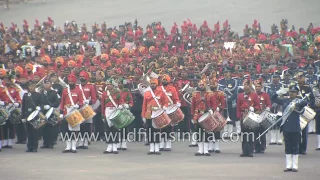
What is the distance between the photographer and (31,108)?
906 inches

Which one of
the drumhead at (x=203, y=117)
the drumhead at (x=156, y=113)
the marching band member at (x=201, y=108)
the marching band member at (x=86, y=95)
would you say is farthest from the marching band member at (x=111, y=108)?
the drumhead at (x=203, y=117)

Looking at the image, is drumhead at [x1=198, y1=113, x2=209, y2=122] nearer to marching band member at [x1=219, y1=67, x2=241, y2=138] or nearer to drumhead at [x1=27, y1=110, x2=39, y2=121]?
drumhead at [x1=27, y1=110, x2=39, y2=121]

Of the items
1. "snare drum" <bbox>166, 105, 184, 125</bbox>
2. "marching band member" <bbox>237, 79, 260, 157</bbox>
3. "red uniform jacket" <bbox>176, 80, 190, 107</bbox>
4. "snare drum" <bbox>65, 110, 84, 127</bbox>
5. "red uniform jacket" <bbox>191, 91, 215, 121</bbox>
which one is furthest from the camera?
"red uniform jacket" <bbox>176, 80, 190, 107</bbox>

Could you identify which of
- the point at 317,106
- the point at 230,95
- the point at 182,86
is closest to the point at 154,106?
the point at 182,86

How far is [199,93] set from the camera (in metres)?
21.7

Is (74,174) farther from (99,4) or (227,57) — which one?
(99,4)

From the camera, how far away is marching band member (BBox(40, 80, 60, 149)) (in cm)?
2331

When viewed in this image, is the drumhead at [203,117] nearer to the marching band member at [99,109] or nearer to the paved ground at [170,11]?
the marching band member at [99,109]

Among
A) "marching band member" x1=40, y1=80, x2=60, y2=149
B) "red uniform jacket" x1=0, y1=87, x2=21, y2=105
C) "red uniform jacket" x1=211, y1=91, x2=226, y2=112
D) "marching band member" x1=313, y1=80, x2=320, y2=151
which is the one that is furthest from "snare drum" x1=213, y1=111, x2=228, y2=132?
"red uniform jacket" x1=0, y1=87, x2=21, y2=105

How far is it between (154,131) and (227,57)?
8131 millimetres

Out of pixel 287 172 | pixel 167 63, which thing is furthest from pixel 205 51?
pixel 287 172

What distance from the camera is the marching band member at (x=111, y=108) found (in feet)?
73.9

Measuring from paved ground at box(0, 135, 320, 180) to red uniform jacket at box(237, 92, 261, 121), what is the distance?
1.10 meters

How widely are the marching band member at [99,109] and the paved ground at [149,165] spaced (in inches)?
57.0
